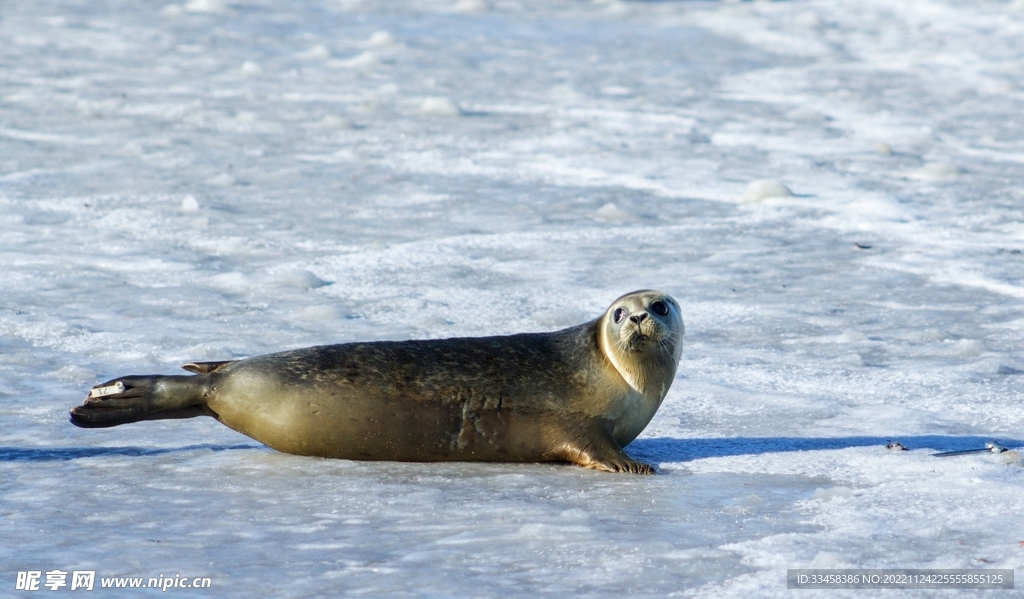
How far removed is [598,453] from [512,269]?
2.61 metres

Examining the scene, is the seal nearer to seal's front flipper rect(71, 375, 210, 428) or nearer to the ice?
seal's front flipper rect(71, 375, 210, 428)

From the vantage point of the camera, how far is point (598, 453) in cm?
375

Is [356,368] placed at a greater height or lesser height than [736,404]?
greater

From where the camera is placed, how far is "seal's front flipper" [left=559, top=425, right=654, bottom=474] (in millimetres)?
3689

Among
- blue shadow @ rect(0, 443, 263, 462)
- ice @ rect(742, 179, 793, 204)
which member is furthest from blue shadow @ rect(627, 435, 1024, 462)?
ice @ rect(742, 179, 793, 204)

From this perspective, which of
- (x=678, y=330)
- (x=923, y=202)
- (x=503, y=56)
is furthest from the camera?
(x=503, y=56)

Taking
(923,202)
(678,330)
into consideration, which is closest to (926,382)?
(678,330)

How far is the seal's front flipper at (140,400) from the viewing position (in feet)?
11.9

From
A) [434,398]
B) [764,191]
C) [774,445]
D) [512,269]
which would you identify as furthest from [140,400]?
[764,191]

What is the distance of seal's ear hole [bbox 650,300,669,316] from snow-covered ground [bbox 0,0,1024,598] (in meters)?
0.38

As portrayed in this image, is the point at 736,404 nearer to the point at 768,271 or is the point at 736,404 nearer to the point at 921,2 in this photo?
the point at 768,271

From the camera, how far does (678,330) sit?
4.05 metres

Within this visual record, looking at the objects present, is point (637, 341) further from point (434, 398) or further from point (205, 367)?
point (205, 367)

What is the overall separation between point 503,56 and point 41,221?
21.6 ft
